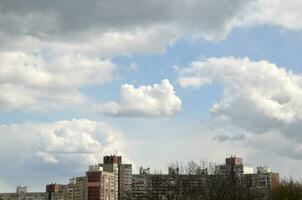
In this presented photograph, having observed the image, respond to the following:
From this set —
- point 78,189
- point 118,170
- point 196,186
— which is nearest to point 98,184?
point 78,189

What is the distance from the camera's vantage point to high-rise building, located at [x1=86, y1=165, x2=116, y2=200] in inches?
6407

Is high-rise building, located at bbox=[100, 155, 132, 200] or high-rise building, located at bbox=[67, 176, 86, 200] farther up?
high-rise building, located at bbox=[100, 155, 132, 200]

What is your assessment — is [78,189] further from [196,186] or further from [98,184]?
[196,186]

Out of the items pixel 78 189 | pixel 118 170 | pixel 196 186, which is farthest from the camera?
pixel 118 170

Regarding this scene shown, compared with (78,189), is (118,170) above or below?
above

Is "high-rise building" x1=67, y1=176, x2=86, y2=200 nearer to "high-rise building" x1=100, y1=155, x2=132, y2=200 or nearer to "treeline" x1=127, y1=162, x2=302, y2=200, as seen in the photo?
"high-rise building" x1=100, y1=155, x2=132, y2=200

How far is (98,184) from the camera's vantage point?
16288 cm

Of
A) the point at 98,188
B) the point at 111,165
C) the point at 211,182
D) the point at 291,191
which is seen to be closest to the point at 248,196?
the point at 211,182

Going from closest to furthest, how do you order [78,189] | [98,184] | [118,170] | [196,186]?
[196,186]
[98,184]
[78,189]
[118,170]

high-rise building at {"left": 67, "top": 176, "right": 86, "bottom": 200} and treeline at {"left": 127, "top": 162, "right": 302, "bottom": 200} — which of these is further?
high-rise building at {"left": 67, "top": 176, "right": 86, "bottom": 200}

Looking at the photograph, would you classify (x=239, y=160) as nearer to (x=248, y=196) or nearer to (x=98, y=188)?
(x=98, y=188)

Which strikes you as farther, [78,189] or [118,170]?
[118,170]

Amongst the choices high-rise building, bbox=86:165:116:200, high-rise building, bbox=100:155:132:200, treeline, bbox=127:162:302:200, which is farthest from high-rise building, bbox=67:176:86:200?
treeline, bbox=127:162:302:200

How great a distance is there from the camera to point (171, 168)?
75.2 metres
